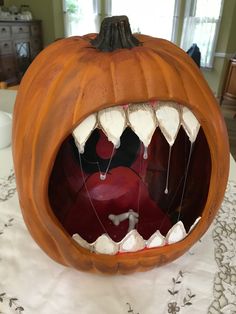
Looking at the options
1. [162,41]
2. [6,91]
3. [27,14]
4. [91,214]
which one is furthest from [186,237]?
[27,14]

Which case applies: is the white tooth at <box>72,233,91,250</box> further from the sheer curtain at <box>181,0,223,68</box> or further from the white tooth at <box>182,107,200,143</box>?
the sheer curtain at <box>181,0,223,68</box>

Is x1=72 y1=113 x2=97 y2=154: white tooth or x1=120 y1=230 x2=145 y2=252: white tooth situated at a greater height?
x1=72 y1=113 x2=97 y2=154: white tooth

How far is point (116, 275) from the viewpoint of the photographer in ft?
1.64

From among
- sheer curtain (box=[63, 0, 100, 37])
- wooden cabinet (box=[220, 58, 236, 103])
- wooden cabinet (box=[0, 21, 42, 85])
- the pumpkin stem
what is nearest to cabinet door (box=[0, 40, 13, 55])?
wooden cabinet (box=[0, 21, 42, 85])

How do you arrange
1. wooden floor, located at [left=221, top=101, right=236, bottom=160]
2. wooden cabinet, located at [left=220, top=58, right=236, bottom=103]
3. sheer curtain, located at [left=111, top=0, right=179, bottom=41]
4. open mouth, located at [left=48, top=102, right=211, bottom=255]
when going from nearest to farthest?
open mouth, located at [left=48, top=102, right=211, bottom=255] < wooden floor, located at [left=221, top=101, right=236, bottom=160] < wooden cabinet, located at [left=220, top=58, right=236, bottom=103] < sheer curtain, located at [left=111, top=0, right=179, bottom=41]

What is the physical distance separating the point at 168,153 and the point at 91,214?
209mm

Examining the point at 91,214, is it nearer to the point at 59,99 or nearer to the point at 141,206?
the point at 141,206

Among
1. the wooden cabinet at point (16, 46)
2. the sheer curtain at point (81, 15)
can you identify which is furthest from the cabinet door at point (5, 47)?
the sheer curtain at point (81, 15)

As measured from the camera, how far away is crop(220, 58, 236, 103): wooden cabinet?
126 inches

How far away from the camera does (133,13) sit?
3746 mm

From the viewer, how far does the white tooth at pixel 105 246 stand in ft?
1.48

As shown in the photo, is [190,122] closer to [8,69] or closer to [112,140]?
[112,140]

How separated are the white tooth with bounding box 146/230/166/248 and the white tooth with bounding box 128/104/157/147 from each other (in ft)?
0.56

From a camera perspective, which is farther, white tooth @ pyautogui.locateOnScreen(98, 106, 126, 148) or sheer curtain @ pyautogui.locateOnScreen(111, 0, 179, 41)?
sheer curtain @ pyautogui.locateOnScreen(111, 0, 179, 41)
